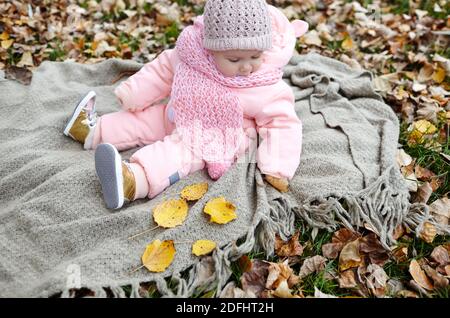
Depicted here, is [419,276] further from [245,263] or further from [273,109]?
[273,109]

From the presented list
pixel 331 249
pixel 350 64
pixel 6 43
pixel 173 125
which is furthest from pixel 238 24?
pixel 6 43

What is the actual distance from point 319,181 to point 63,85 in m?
1.72

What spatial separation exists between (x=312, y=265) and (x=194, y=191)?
0.63 meters

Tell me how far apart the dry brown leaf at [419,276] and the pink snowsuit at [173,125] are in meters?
0.68

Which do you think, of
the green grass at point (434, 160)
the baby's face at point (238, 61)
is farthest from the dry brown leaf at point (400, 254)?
the baby's face at point (238, 61)

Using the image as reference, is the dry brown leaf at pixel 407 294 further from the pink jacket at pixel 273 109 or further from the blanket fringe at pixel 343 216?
the pink jacket at pixel 273 109

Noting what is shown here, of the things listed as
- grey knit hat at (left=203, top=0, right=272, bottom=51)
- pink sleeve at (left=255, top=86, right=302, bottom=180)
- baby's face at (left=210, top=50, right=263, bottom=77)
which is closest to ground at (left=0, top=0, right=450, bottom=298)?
pink sleeve at (left=255, top=86, right=302, bottom=180)

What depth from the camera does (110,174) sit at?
6.64 ft

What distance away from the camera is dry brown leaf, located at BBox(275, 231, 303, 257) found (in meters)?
2.06

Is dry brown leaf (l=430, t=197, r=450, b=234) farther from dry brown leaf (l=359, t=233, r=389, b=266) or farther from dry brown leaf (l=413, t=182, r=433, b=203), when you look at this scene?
dry brown leaf (l=359, t=233, r=389, b=266)

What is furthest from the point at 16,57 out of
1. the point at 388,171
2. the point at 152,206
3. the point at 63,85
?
the point at 388,171

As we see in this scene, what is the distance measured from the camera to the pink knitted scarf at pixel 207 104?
225 cm
